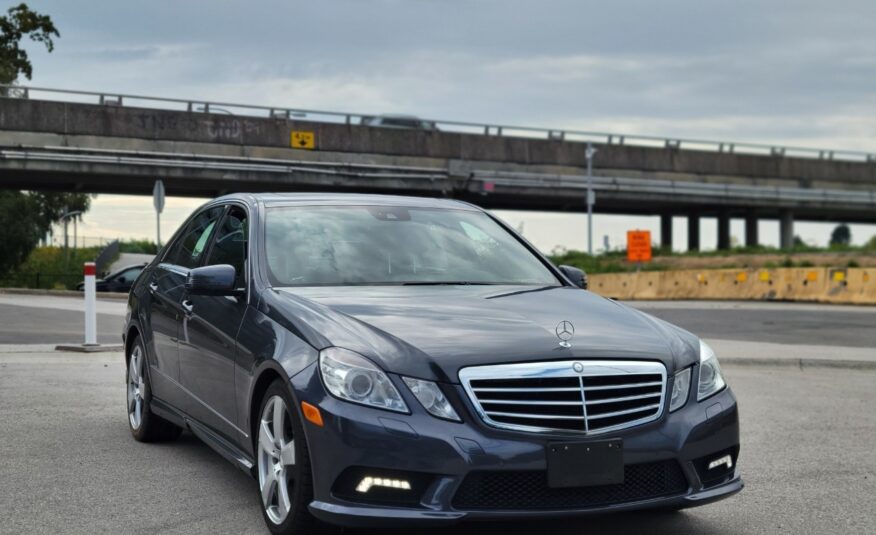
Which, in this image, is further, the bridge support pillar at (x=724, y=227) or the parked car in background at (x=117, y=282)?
the bridge support pillar at (x=724, y=227)

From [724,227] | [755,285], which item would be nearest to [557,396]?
[755,285]

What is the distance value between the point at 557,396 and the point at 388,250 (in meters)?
1.78

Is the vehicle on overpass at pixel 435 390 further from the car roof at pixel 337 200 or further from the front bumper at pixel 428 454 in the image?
the car roof at pixel 337 200

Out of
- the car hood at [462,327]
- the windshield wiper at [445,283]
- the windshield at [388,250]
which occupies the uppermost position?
the windshield at [388,250]

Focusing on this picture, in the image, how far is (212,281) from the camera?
5508mm

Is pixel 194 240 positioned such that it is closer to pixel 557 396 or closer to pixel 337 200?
pixel 337 200

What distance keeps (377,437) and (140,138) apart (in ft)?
136

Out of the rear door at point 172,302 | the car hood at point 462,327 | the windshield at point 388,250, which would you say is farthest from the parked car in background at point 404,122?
the car hood at point 462,327

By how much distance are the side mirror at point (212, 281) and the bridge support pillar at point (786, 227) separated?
202 ft

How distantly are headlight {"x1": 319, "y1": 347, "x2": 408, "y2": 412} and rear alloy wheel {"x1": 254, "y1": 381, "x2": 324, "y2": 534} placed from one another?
233 mm

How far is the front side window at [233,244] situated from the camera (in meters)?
5.85

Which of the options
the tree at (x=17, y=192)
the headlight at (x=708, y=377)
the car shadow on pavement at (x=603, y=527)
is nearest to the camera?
the headlight at (x=708, y=377)

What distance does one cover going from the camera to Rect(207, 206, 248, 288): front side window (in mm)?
5850

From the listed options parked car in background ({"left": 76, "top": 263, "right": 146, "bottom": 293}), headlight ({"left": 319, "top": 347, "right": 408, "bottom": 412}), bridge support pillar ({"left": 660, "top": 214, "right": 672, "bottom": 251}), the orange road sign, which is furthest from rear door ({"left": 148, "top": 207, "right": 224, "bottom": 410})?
bridge support pillar ({"left": 660, "top": 214, "right": 672, "bottom": 251})
